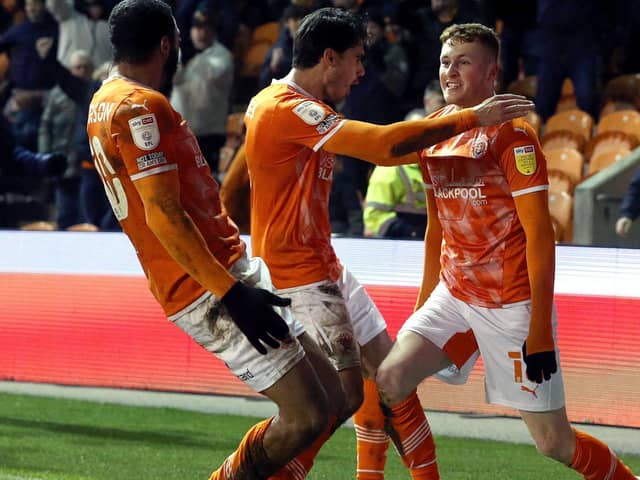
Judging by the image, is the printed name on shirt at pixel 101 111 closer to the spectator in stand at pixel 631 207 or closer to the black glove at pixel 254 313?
the black glove at pixel 254 313

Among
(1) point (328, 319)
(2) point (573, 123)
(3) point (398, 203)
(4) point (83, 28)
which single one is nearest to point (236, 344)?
(1) point (328, 319)

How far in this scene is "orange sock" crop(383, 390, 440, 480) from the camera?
5461mm

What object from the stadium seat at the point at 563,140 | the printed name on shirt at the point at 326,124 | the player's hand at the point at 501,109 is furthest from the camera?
the stadium seat at the point at 563,140

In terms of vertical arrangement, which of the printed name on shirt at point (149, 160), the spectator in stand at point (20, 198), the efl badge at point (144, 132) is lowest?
the spectator in stand at point (20, 198)

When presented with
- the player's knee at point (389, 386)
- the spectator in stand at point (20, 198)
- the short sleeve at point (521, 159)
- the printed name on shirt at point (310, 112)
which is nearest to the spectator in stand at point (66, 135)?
the spectator in stand at point (20, 198)

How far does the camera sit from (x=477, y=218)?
207 inches

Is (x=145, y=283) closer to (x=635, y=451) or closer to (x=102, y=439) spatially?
(x=102, y=439)

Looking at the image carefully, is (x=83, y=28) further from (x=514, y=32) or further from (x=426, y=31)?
(x=514, y=32)

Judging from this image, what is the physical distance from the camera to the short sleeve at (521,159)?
198 inches

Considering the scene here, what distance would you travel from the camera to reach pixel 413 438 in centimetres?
546

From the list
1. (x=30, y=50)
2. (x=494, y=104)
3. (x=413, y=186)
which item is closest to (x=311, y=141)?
(x=494, y=104)

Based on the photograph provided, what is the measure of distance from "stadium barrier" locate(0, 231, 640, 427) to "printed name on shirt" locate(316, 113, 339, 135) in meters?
3.42

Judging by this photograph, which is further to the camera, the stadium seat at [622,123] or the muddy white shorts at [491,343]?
the stadium seat at [622,123]

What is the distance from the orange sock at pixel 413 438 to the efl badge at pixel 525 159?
3.43 feet
